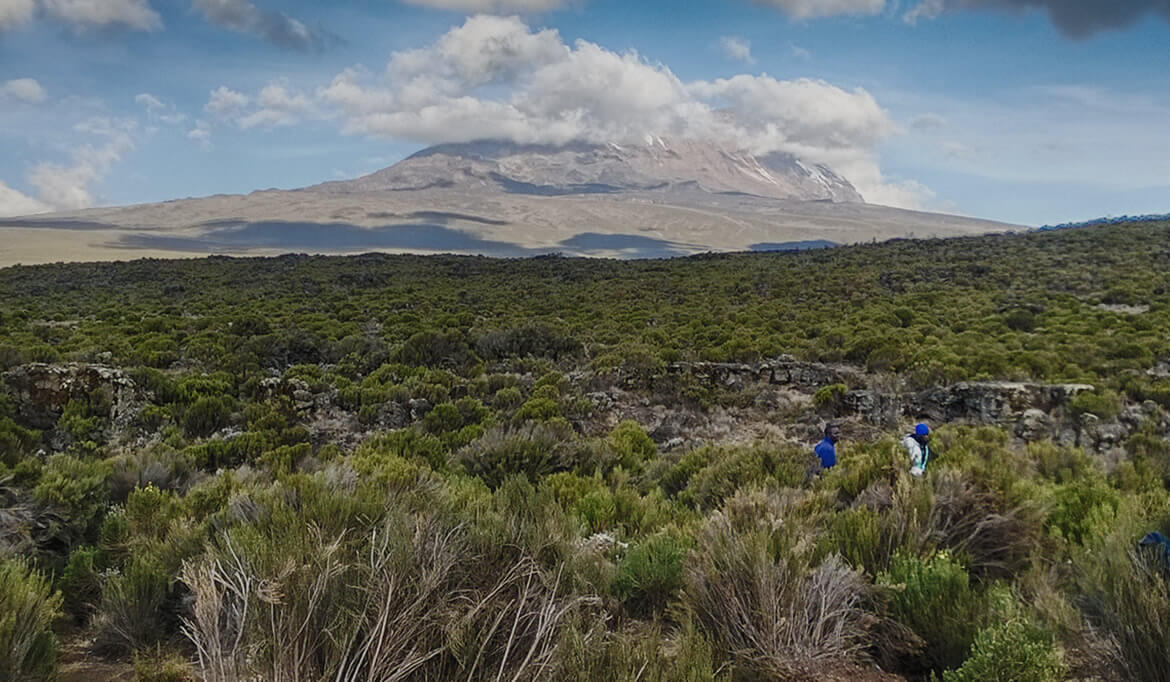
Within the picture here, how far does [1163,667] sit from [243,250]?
226 metres

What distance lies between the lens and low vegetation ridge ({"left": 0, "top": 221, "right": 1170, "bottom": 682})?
272cm

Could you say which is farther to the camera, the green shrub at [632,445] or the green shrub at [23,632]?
the green shrub at [632,445]

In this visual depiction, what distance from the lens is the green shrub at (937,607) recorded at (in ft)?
10.3

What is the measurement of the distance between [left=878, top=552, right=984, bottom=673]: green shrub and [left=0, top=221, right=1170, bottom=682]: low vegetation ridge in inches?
0.8

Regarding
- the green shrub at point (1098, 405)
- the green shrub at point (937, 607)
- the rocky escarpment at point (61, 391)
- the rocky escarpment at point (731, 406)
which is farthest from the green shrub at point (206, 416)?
the green shrub at point (1098, 405)

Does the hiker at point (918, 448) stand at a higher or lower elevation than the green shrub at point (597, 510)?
higher

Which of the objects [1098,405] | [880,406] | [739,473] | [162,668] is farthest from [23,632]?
[1098,405]

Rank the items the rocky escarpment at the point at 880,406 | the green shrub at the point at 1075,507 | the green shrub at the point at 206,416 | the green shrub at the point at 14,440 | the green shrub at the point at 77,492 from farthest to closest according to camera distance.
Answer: the green shrub at the point at 206,416, the rocky escarpment at the point at 880,406, the green shrub at the point at 14,440, the green shrub at the point at 77,492, the green shrub at the point at 1075,507

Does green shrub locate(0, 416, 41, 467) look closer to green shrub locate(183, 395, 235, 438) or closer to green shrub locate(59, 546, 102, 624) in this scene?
green shrub locate(183, 395, 235, 438)

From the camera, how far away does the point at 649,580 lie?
4.05 m

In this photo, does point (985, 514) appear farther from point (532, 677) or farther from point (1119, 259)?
point (1119, 259)

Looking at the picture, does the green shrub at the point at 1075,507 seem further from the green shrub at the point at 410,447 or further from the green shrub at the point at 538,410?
the green shrub at the point at 538,410

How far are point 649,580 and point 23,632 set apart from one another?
308 cm

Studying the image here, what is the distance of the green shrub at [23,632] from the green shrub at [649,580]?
9.21 feet
